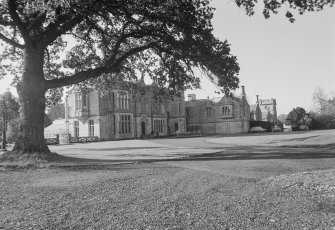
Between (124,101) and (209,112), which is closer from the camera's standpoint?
(124,101)

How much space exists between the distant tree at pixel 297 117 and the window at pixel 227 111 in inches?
466

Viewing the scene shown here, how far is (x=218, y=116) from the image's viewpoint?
257ft

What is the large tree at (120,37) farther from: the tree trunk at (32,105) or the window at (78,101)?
the window at (78,101)

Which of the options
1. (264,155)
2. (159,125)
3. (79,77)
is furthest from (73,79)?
(159,125)

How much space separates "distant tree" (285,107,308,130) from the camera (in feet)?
240

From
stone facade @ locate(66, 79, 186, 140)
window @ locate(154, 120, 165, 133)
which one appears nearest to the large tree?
stone facade @ locate(66, 79, 186, 140)

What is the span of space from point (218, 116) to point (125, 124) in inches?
1106

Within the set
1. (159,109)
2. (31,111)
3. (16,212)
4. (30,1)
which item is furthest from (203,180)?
(159,109)

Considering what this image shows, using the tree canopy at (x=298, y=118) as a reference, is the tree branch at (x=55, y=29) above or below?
above

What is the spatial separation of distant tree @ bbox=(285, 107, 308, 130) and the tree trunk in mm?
63404

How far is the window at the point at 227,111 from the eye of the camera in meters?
76.8

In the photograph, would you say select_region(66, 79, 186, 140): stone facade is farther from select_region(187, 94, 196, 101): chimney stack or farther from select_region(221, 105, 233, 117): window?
select_region(187, 94, 196, 101): chimney stack

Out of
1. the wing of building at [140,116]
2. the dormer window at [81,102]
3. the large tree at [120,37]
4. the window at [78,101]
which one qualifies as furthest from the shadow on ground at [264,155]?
the window at [78,101]

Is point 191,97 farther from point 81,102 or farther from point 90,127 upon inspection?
point 81,102
